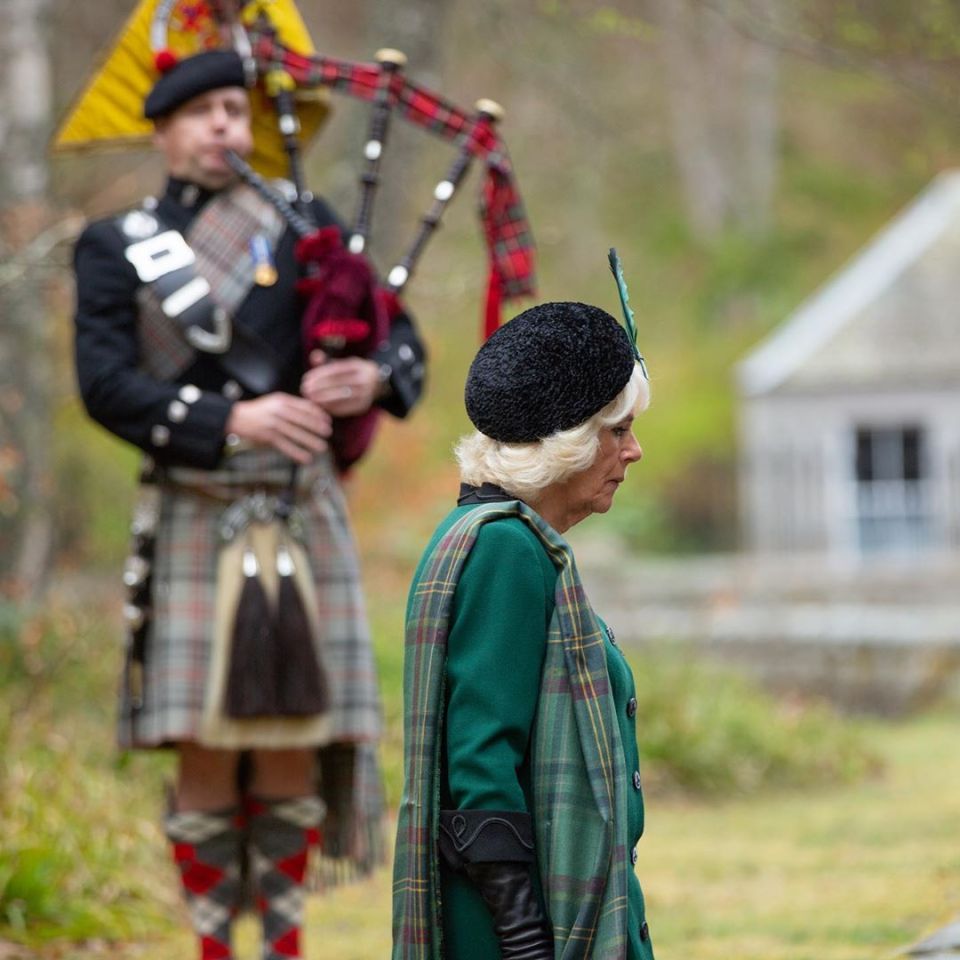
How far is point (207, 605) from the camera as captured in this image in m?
3.95

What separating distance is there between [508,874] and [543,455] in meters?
0.59

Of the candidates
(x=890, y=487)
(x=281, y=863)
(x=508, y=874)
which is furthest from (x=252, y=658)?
(x=890, y=487)

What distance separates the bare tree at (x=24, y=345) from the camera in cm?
732

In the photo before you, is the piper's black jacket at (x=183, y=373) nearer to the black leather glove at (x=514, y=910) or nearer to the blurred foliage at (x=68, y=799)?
the blurred foliage at (x=68, y=799)

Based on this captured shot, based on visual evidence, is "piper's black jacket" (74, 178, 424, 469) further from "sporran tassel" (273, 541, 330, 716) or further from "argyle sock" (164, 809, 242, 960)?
"argyle sock" (164, 809, 242, 960)

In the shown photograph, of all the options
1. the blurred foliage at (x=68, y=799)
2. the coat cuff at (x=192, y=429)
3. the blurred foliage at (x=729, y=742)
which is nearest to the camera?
the coat cuff at (x=192, y=429)

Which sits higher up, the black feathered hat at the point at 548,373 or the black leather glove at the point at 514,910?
the black feathered hat at the point at 548,373

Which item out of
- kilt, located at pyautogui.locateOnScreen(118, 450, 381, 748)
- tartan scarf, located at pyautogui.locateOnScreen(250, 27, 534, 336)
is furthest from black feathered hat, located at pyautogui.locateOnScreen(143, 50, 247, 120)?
kilt, located at pyautogui.locateOnScreen(118, 450, 381, 748)

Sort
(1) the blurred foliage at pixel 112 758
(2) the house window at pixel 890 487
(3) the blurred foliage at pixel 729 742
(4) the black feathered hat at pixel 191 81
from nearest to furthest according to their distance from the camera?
(4) the black feathered hat at pixel 191 81 < (1) the blurred foliage at pixel 112 758 < (3) the blurred foliage at pixel 729 742 < (2) the house window at pixel 890 487

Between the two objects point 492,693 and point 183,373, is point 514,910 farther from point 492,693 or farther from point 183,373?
point 183,373

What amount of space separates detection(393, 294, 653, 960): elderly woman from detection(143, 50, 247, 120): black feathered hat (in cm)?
168

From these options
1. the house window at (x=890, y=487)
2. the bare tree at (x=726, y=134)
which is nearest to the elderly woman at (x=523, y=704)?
the house window at (x=890, y=487)

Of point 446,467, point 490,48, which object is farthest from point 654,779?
point 490,48

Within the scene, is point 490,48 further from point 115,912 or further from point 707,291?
point 707,291
